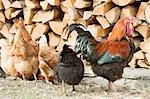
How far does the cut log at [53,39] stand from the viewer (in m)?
5.43

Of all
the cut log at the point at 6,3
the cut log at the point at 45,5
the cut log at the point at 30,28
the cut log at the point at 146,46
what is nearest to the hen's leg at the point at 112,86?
the cut log at the point at 146,46

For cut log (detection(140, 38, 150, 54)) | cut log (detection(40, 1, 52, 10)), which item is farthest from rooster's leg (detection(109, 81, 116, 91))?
cut log (detection(40, 1, 52, 10))

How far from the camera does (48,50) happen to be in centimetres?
518

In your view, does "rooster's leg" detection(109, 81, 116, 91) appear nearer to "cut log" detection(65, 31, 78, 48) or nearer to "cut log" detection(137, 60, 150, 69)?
"cut log" detection(137, 60, 150, 69)

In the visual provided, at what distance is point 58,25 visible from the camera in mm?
5336

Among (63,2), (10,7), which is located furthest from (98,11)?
(10,7)

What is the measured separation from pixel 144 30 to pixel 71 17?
0.86m

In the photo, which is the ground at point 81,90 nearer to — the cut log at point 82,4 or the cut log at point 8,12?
the cut log at point 82,4

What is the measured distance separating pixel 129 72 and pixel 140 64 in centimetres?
14

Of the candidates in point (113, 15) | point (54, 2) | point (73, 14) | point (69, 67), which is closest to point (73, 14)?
point (73, 14)

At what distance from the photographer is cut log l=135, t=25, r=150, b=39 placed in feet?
15.4

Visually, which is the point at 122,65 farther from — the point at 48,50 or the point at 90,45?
the point at 48,50

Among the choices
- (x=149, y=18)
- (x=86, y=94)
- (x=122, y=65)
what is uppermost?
(x=149, y=18)

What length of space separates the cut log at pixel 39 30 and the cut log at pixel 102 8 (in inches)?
30.0
